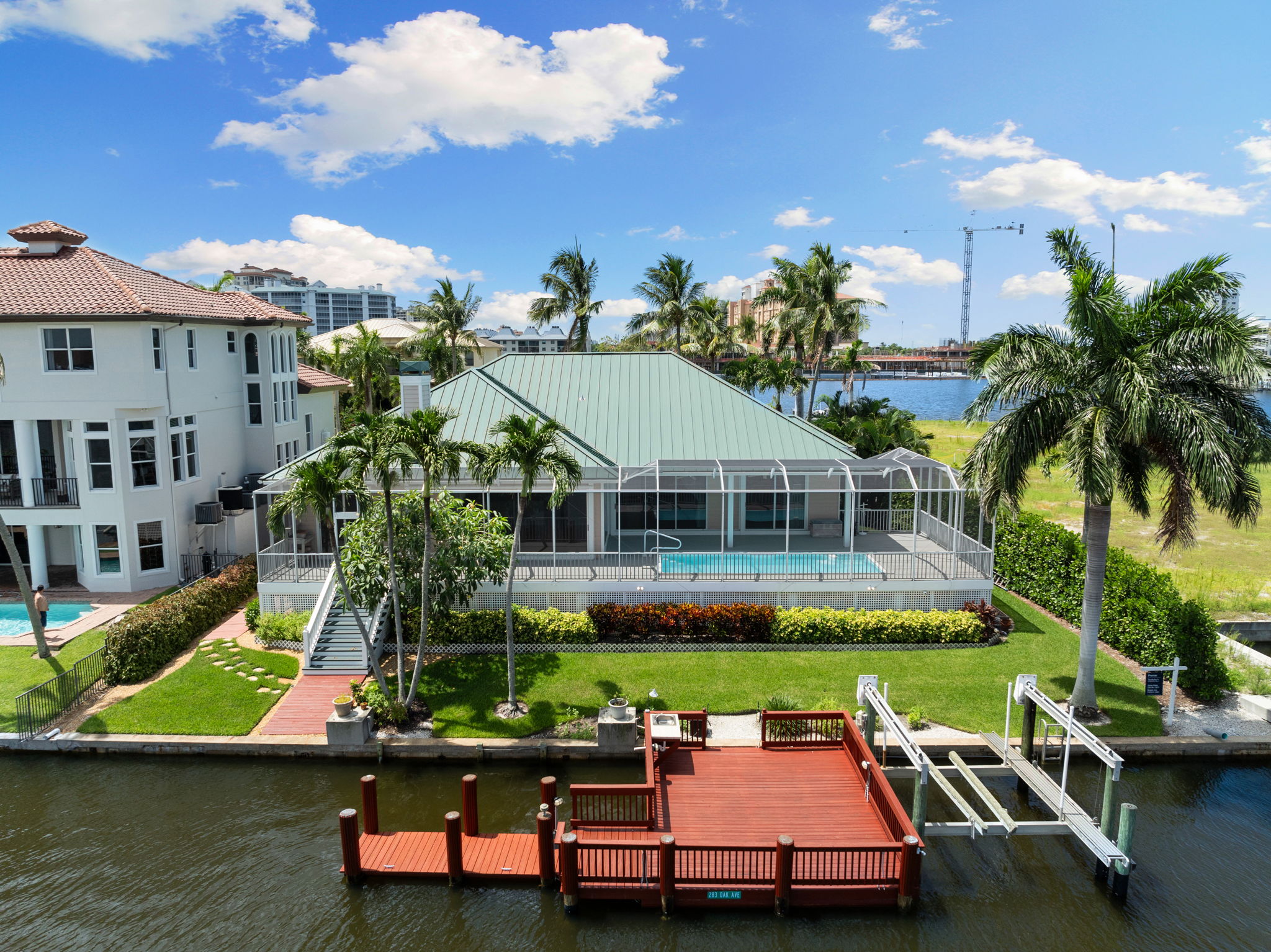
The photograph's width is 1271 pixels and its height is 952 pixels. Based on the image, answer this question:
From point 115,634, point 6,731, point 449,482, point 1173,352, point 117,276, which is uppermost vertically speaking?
point 117,276

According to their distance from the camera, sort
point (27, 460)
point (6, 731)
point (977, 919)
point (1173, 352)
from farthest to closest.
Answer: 1. point (27, 460)
2. point (6, 731)
3. point (1173, 352)
4. point (977, 919)

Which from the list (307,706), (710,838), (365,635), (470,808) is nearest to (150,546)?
(307,706)

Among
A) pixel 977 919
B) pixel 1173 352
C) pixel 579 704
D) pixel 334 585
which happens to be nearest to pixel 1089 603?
pixel 1173 352

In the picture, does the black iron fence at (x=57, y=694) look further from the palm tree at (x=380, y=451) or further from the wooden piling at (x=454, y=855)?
the wooden piling at (x=454, y=855)

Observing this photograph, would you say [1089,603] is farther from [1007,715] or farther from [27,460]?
[27,460]

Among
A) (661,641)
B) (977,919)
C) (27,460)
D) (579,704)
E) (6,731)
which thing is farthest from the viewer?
(27,460)

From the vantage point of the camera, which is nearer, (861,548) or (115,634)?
(115,634)
